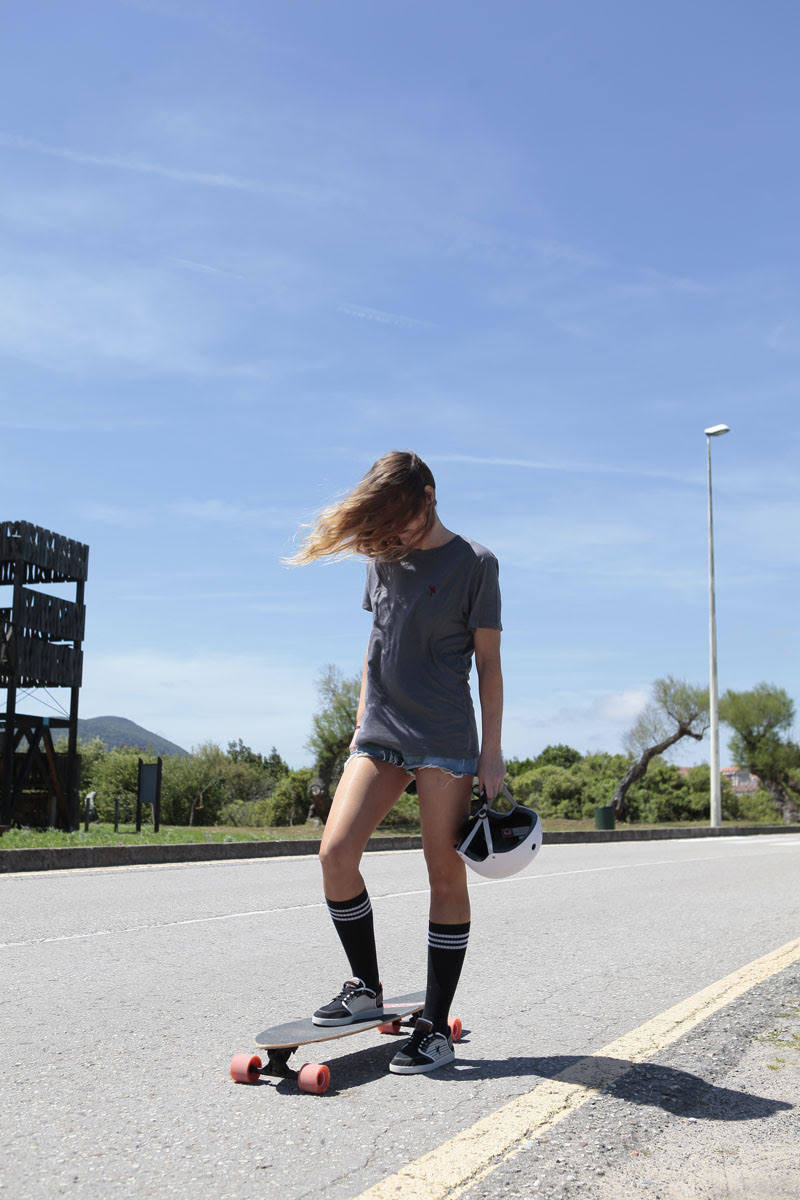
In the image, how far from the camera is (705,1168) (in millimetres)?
2734

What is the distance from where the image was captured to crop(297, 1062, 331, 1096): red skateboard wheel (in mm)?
3254

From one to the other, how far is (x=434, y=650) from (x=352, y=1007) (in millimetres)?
1236

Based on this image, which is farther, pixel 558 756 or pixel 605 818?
pixel 558 756

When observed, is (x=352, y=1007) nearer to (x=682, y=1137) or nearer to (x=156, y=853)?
(x=682, y=1137)

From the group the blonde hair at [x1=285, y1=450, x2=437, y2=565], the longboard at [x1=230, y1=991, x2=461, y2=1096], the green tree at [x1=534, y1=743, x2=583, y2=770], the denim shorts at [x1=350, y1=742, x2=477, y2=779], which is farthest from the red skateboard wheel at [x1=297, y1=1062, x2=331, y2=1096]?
the green tree at [x1=534, y1=743, x2=583, y2=770]

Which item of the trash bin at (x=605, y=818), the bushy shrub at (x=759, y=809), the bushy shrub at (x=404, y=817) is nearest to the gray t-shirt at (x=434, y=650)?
the trash bin at (x=605, y=818)

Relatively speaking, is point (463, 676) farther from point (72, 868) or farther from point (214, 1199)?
point (72, 868)

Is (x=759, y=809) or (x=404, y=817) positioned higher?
(x=759, y=809)

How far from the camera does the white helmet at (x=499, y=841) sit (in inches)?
A: 137

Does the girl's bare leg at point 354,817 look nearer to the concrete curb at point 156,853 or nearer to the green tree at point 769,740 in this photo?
the concrete curb at point 156,853

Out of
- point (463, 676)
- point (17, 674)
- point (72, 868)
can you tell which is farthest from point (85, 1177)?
point (17, 674)

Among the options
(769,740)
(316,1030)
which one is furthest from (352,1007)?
(769,740)

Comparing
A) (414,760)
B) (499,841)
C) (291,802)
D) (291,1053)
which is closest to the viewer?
(291,1053)

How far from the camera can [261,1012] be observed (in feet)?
14.6
